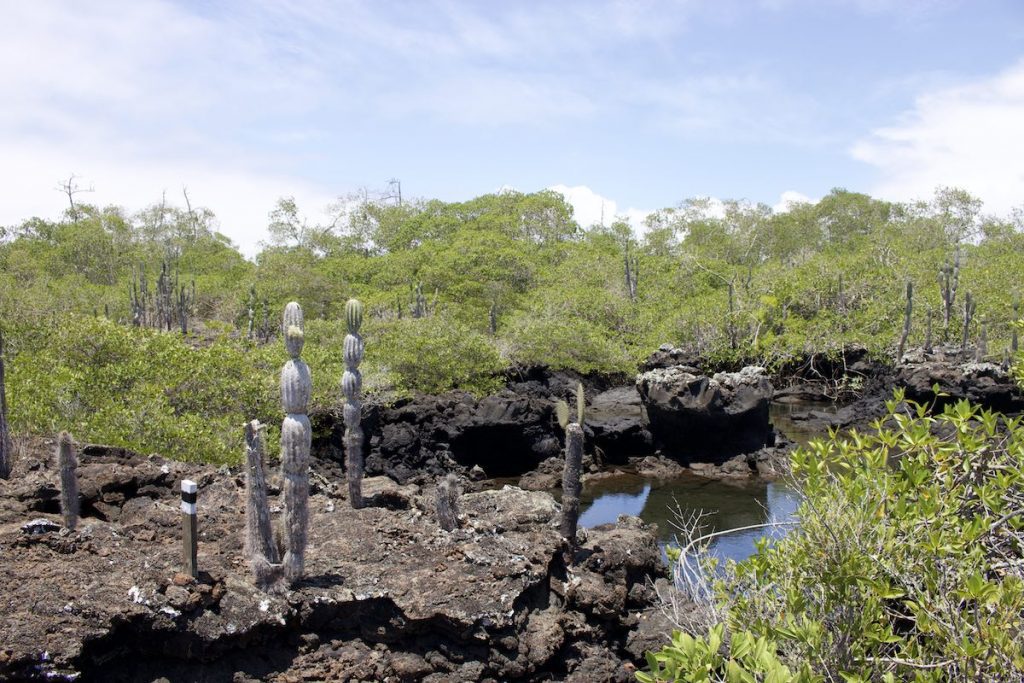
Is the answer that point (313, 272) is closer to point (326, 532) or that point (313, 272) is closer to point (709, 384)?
point (709, 384)

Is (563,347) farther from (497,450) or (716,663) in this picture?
(716,663)

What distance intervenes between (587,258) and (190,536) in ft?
105

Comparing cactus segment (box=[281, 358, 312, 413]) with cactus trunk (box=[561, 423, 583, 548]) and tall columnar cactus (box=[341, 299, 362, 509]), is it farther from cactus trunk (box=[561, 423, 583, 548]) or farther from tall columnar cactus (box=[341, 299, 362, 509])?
cactus trunk (box=[561, 423, 583, 548])

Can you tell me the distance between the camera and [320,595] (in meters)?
7.22

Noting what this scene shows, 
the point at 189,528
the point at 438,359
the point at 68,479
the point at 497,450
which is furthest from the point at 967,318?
the point at 68,479

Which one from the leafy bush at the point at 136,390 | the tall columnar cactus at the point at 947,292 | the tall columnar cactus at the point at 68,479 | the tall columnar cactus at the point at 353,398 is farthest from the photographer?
the tall columnar cactus at the point at 947,292

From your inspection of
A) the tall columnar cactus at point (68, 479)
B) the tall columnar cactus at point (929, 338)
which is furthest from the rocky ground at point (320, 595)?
the tall columnar cactus at point (929, 338)

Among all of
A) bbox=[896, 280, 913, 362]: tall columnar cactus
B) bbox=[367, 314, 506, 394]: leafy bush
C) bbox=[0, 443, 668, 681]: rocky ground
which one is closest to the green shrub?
bbox=[367, 314, 506, 394]: leafy bush

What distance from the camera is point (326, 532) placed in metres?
8.68

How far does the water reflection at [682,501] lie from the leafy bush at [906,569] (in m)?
9.23

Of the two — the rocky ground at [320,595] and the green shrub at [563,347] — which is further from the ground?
the green shrub at [563,347]

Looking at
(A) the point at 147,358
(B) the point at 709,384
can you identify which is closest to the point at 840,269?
(B) the point at 709,384

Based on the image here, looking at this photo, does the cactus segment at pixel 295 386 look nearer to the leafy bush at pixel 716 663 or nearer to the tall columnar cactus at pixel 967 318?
the leafy bush at pixel 716 663

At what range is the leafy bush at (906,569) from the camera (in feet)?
12.9
